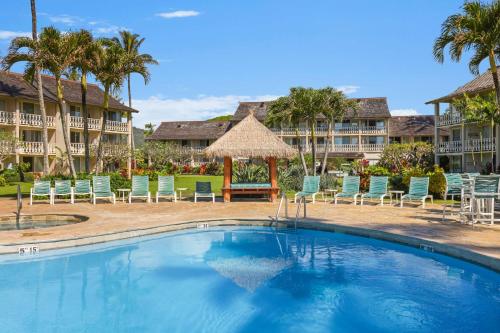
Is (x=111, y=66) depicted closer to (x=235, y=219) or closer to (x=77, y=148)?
(x=235, y=219)

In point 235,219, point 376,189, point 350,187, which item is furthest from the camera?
point 350,187

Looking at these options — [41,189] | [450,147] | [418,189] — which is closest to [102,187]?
[41,189]

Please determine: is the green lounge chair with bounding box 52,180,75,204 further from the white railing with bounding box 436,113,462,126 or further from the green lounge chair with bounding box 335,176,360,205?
the white railing with bounding box 436,113,462,126

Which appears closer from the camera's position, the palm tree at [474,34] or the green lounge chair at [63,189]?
the palm tree at [474,34]

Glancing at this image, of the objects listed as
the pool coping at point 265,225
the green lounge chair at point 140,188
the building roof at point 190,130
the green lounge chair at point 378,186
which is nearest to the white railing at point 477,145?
the green lounge chair at point 378,186

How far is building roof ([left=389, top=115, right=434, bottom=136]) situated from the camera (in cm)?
5531

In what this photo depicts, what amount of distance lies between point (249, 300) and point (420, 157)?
32513mm

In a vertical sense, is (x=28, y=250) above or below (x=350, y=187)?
below

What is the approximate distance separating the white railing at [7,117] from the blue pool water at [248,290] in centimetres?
2820

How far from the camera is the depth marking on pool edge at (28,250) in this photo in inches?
373

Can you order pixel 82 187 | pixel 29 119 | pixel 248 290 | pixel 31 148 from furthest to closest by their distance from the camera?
pixel 29 119 → pixel 31 148 → pixel 82 187 → pixel 248 290

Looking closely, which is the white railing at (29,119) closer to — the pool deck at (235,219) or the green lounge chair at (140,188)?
the pool deck at (235,219)

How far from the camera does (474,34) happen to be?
53.1 feet

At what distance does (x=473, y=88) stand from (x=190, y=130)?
3919 centimetres
